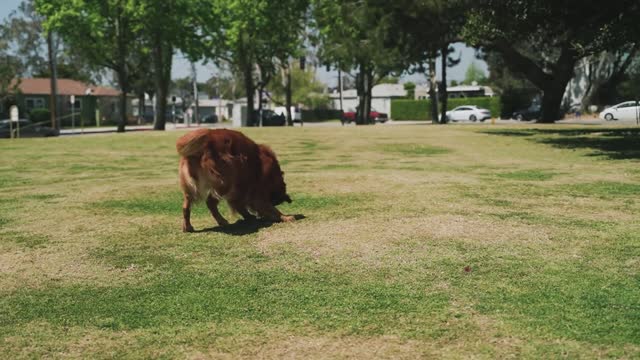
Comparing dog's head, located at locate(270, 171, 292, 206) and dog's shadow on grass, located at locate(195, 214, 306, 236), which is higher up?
dog's head, located at locate(270, 171, 292, 206)

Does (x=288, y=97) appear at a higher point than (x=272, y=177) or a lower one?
higher

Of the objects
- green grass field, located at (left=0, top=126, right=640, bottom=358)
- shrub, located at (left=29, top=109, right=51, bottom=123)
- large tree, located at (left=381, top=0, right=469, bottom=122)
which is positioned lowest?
green grass field, located at (left=0, top=126, right=640, bottom=358)

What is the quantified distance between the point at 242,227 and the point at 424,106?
226ft

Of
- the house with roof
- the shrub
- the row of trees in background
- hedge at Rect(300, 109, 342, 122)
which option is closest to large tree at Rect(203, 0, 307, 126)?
the row of trees in background

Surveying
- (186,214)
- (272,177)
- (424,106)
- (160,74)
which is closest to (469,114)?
(424,106)

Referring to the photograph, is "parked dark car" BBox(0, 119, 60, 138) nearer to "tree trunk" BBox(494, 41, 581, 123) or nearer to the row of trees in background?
the row of trees in background

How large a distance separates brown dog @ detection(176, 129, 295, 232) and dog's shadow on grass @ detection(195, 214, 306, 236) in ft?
0.23

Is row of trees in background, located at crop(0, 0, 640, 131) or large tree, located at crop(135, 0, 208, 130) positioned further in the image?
large tree, located at crop(135, 0, 208, 130)

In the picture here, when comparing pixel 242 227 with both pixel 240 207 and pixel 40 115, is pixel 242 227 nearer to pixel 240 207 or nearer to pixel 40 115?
pixel 240 207

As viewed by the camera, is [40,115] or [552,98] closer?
[552,98]

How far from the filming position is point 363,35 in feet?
131

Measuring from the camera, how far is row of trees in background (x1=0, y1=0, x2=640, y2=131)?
20734 mm

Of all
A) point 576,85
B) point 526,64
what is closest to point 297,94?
point 576,85

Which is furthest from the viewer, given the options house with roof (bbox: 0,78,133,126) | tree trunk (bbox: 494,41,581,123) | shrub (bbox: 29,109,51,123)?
house with roof (bbox: 0,78,133,126)
